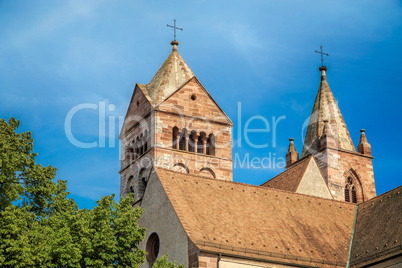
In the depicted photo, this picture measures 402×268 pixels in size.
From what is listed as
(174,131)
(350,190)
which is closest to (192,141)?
(174,131)

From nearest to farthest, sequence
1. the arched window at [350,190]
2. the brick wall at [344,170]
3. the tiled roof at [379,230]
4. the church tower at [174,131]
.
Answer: the tiled roof at [379,230], the church tower at [174,131], the brick wall at [344,170], the arched window at [350,190]

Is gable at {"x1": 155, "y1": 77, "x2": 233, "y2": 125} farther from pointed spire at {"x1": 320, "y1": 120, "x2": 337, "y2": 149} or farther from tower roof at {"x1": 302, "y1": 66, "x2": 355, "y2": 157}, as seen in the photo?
tower roof at {"x1": 302, "y1": 66, "x2": 355, "y2": 157}

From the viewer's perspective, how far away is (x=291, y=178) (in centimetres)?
4034

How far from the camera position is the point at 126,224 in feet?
85.8

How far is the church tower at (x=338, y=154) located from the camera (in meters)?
51.2

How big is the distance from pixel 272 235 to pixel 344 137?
24539mm

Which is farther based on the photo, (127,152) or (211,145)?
(127,152)

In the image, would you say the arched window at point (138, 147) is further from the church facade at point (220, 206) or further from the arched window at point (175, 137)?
the arched window at point (175, 137)

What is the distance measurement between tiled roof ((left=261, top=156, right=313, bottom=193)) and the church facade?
3.1 inches

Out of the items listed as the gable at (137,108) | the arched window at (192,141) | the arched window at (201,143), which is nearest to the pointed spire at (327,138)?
the arched window at (201,143)

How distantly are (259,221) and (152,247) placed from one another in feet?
14.9

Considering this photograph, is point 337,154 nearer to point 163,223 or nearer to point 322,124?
point 322,124

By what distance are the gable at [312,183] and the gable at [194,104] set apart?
9866 mm

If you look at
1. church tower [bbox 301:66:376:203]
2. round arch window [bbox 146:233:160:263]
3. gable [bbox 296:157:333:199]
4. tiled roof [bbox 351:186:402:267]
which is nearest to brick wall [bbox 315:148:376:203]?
church tower [bbox 301:66:376:203]
